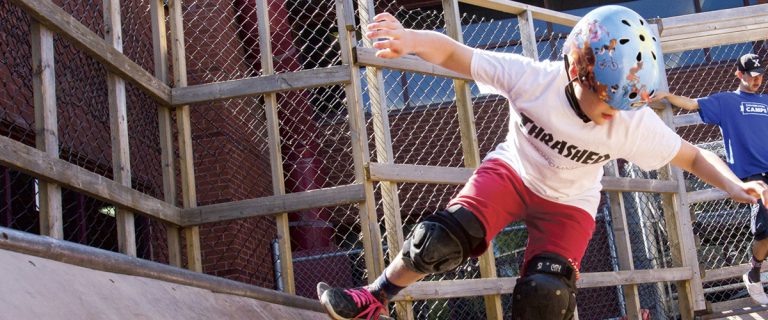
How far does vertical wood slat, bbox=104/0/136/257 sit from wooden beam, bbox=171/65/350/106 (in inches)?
26.9

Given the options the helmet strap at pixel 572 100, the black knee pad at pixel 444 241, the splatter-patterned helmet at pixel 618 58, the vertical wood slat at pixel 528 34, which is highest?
the splatter-patterned helmet at pixel 618 58

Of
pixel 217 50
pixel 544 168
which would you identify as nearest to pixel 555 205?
pixel 544 168

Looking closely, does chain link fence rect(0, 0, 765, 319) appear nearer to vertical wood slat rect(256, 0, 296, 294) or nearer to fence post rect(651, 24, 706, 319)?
vertical wood slat rect(256, 0, 296, 294)

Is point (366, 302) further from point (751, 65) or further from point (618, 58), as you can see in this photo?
point (751, 65)

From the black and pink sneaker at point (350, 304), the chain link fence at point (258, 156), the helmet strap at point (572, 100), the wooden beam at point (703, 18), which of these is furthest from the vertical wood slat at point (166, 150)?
the wooden beam at point (703, 18)

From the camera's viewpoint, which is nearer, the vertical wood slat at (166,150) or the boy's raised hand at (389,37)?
the boy's raised hand at (389,37)

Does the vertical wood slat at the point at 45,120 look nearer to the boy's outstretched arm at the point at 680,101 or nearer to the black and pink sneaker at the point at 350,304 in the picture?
the black and pink sneaker at the point at 350,304

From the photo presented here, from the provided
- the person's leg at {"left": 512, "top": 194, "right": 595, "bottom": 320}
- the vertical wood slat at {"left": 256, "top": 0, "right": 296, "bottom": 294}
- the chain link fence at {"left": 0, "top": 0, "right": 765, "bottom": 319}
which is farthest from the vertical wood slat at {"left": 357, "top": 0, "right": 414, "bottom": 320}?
the person's leg at {"left": 512, "top": 194, "right": 595, "bottom": 320}

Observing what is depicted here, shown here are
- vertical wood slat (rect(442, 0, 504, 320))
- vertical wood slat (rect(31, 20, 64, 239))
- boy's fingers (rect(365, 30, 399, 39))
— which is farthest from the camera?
vertical wood slat (rect(442, 0, 504, 320))

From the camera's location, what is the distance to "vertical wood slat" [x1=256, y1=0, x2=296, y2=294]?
17.9 feet

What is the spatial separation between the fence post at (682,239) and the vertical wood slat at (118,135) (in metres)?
3.92

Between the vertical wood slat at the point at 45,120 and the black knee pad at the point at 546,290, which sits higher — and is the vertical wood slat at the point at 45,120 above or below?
above

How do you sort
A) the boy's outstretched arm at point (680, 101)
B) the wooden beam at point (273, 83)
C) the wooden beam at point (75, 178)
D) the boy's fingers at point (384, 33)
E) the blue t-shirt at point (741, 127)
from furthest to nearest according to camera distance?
the blue t-shirt at point (741, 127) → the boy's outstretched arm at point (680, 101) → the wooden beam at point (273, 83) → the wooden beam at point (75, 178) → the boy's fingers at point (384, 33)

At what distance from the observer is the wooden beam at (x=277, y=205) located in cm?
545
